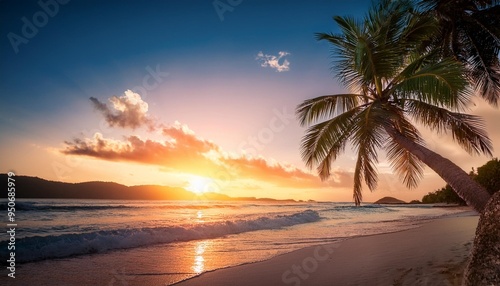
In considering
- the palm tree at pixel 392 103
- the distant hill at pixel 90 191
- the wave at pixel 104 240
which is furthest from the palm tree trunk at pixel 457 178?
the distant hill at pixel 90 191

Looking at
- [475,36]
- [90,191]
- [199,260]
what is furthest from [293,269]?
[90,191]

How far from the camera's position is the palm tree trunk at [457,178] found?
13.9 ft

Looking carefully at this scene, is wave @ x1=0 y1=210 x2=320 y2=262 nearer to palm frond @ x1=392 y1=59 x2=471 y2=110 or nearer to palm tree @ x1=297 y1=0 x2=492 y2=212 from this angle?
palm tree @ x1=297 y1=0 x2=492 y2=212

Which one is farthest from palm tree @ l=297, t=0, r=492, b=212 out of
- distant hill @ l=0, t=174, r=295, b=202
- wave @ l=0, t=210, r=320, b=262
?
distant hill @ l=0, t=174, r=295, b=202

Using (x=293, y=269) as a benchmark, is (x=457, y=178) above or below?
above

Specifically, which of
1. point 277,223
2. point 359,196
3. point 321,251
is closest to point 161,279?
point 321,251

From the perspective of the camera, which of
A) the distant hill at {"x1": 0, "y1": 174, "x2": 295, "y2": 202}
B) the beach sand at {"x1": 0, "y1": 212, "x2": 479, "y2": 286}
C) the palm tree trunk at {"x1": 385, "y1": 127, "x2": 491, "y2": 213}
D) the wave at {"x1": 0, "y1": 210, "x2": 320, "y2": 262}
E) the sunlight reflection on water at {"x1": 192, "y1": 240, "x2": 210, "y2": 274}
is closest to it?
the palm tree trunk at {"x1": 385, "y1": 127, "x2": 491, "y2": 213}

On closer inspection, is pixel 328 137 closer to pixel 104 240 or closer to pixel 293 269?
pixel 293 269

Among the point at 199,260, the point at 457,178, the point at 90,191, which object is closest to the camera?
the point at 457,178

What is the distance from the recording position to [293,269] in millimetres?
6188

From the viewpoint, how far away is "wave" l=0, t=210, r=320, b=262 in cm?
848

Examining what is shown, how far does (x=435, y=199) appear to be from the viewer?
76000 millimetres

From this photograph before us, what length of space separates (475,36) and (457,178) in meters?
7.92

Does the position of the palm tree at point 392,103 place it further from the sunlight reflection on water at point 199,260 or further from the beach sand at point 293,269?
the sunlight reflection on water at point 199,260
